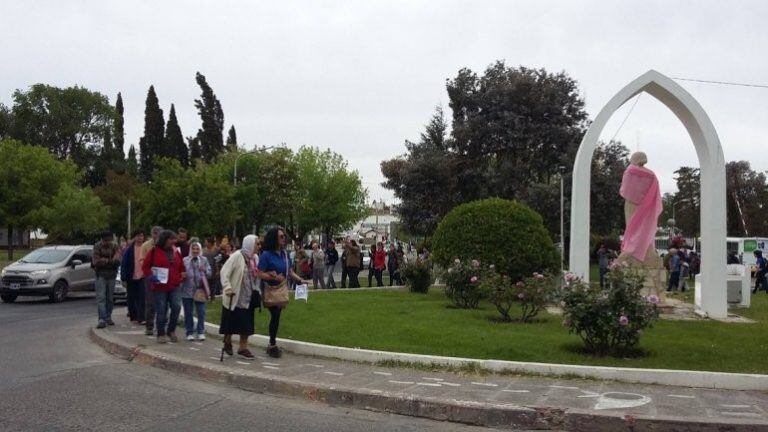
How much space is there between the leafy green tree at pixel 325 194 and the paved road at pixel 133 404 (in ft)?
158

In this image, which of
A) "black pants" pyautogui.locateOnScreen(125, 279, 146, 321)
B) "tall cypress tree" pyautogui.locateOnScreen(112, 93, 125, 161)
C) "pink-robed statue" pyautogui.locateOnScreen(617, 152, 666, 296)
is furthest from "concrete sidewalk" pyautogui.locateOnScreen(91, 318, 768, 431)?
"tall cypress tree" pyautogui.locateOnScreen(112, 93, 125, 161)

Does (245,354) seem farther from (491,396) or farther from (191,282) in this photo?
(491,396)

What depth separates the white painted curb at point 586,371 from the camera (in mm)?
8031

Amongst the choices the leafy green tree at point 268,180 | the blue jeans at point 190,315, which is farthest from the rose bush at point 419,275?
the leafy green tree at point 268,180

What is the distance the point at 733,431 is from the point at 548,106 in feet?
94.3

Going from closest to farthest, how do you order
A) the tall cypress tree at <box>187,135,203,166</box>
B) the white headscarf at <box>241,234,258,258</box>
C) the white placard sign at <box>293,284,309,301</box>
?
the white headscarf at <box>241,234,258,258</box>, the white placard sign at <box>293,284,309,301</box>, the tall cypress tree at <box>187,135,203,166</box>

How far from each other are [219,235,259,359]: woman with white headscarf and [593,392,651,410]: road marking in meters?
4.79

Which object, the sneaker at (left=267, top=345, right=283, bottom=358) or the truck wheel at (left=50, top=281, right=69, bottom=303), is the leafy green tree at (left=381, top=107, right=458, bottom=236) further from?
the sneaker at (left=267, top=345, right=283, bottom=358)

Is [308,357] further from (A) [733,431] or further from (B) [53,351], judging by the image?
(A) [733,431]

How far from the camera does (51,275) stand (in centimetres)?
1955

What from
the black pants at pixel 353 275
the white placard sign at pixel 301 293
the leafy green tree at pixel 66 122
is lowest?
the black pants at pixel 353 275

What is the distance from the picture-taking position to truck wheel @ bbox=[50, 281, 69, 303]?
19.6 metres

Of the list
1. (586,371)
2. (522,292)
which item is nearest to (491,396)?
(586,371)

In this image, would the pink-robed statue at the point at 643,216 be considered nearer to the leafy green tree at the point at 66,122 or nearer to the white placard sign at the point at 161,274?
the white placard sign at the point at 161,274
